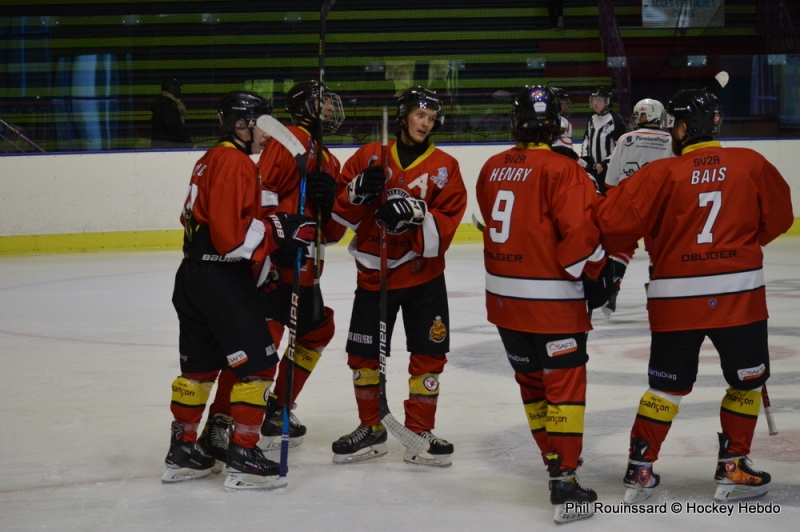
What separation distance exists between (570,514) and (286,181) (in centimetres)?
164

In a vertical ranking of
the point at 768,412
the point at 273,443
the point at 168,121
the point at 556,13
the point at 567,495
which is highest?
the point at 556,13

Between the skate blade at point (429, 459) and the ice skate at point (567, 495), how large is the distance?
1.85 ft

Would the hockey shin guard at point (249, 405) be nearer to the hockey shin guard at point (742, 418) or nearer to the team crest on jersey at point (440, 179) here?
the team crest on jersey at point (440, 179)

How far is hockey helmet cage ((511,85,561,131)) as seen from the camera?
3023 mm

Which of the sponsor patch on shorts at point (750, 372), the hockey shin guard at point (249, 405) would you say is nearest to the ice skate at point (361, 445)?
the hockey shin guard at point (249, 405)

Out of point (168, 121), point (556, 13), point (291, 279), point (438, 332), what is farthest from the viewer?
point (556, 13)

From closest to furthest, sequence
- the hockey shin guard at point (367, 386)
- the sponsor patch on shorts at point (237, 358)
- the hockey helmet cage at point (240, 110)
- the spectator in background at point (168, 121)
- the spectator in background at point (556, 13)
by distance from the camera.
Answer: the sponsor patch on shorts at point (237, 358), the hockey helmet cage at point (240, 110), the hockey shin guard at point (367, 386), the spectator in background at point (168, 121), the spectator in background at point (556, 13)

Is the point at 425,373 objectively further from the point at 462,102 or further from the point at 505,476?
the point at 462,102

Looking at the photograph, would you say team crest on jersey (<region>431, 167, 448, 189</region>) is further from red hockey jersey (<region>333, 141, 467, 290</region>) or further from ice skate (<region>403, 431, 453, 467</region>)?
ice skate (<region>403, 431, 453, 467</region>)

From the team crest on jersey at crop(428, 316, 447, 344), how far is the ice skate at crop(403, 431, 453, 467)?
33 centimetres

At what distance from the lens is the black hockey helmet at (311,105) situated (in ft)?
12.3

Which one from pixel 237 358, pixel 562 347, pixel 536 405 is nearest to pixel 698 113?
pixel 562 347

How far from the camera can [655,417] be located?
2941mm

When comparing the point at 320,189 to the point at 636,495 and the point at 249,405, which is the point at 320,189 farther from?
the point at 636,495
